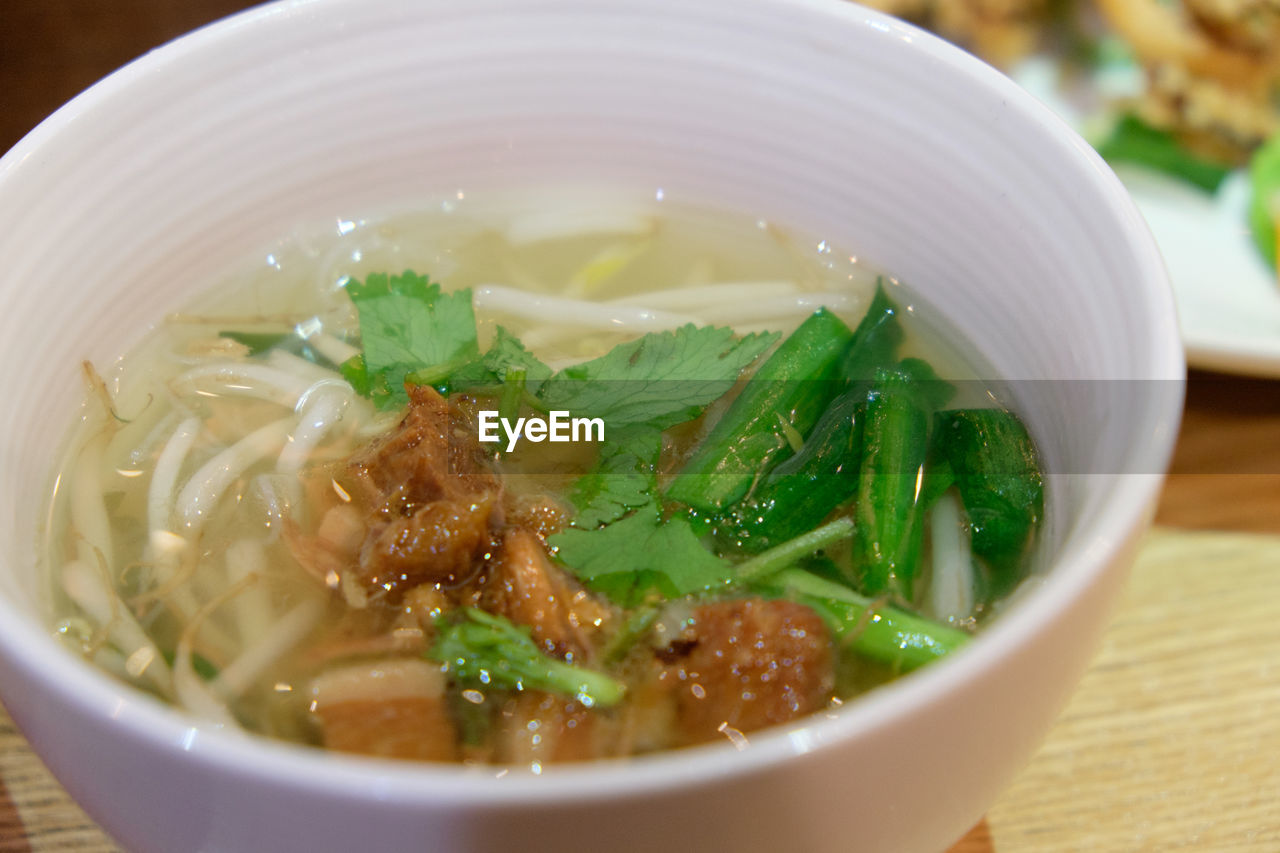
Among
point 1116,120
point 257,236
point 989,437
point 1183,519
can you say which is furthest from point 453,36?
point 1116,120

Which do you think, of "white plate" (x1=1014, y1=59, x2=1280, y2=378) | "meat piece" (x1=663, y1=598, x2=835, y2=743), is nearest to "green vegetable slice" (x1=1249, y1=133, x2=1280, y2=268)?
"white plate" (x1=1014, y1=59, x2=1280, y2=378)

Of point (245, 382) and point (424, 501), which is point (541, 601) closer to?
point (424, 501)

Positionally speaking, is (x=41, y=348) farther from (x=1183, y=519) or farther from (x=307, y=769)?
(x=1183, y=519)

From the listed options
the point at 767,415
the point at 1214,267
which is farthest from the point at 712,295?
the point at 1214,267

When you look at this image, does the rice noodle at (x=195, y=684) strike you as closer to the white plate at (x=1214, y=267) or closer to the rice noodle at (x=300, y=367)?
the rice noodle at (x=300, y=367)

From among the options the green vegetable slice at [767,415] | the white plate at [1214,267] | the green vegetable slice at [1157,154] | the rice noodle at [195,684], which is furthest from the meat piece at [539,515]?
the green vegetable slice at [1157,154]

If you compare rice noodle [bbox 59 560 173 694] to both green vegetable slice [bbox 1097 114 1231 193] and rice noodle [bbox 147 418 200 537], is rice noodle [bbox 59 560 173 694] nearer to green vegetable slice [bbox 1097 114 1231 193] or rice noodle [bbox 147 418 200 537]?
rice noodle [bbox 147 418 200 537]
